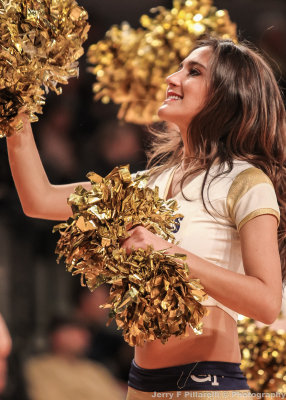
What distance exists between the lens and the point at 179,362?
132 cm


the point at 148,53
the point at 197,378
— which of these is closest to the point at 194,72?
the point at 197,378

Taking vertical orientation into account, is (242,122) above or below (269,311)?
above

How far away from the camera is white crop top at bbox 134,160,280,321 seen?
1.32 m

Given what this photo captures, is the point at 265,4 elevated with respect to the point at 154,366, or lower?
elevated

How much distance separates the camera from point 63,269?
2588mm

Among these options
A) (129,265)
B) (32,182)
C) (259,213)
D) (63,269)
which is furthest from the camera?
(63,269)

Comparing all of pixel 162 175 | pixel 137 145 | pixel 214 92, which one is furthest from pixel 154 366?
pixel 137 145

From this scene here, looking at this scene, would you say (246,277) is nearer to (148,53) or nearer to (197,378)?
(197,378)

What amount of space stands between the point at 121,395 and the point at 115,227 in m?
1.54

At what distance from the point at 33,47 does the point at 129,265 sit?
0.47 meters

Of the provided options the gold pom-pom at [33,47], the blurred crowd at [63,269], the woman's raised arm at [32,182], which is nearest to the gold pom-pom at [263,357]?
the blurred crowd at [63,269]

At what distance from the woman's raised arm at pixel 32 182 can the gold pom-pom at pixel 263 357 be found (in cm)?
85

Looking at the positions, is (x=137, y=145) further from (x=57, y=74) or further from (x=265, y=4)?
(x=57, y=74)

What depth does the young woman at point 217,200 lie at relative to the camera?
123 centimetres
